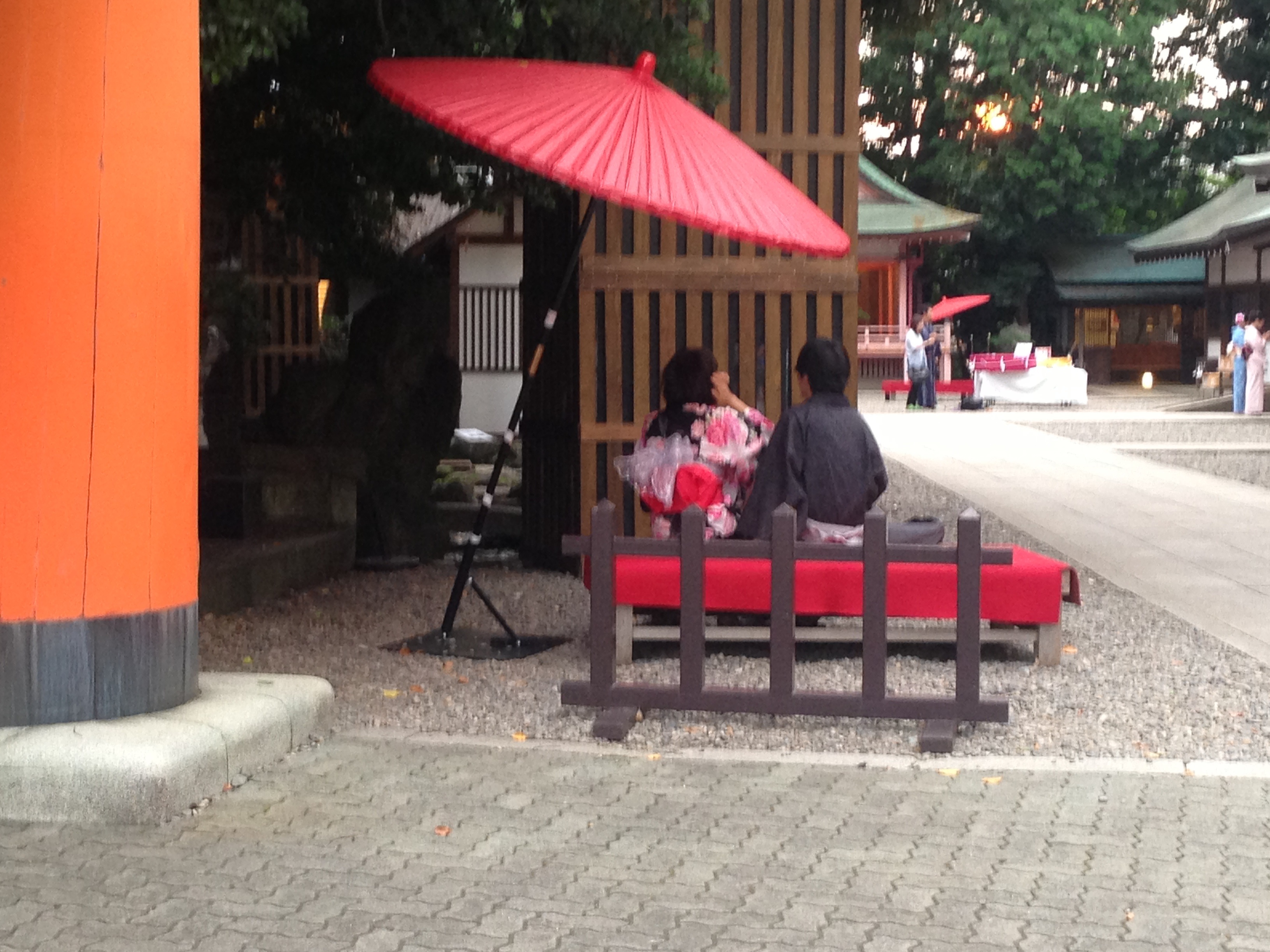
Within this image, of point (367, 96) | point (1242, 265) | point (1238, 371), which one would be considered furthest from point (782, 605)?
point (1242, 265)

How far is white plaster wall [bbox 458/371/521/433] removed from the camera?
19.2 meters

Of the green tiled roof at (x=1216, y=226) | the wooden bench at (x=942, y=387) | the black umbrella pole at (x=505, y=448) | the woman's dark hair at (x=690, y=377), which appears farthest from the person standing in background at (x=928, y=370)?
the black umbrella pole at (x=505, y=448)

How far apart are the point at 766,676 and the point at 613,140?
2350mm

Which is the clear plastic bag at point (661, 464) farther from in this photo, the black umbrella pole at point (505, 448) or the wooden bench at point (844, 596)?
the black umbrella pole at point (505, 448)

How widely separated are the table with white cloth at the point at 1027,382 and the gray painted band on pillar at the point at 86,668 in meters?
26.8

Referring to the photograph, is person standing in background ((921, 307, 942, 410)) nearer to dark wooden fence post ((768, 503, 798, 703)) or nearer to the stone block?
dark wooden fence post ((768, 503, 798, 703))

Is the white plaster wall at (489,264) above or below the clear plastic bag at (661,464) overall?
above

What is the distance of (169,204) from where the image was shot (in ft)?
15.5

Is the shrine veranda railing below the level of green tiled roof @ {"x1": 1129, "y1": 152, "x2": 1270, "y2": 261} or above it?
below

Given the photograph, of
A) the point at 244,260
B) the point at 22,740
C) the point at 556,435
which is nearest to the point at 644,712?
the point at 22,740

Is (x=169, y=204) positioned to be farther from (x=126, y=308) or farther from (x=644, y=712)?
(x=644, y=712)

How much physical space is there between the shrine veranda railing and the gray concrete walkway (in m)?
2.34

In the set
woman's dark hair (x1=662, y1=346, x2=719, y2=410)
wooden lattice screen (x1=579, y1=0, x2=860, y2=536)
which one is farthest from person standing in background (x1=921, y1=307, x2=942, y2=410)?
woman's dark hair (x1=662, y1=346, x2=719, y2=410)

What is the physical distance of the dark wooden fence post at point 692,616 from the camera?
17.6 ft
